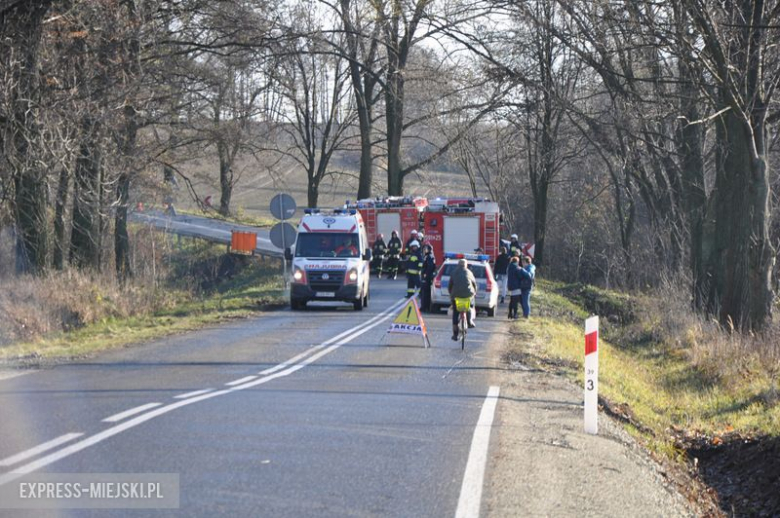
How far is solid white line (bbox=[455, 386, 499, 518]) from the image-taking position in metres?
7.07

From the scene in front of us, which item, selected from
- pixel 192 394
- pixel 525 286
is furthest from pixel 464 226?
pixel 192 394

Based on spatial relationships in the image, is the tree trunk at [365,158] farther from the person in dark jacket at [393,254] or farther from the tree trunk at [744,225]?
the tree trunk at [744,225]

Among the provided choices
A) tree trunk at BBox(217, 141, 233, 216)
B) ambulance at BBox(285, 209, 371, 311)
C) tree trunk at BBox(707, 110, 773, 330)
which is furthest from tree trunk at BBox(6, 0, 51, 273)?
tree trunk at BBox(707, 110, 773, 330)

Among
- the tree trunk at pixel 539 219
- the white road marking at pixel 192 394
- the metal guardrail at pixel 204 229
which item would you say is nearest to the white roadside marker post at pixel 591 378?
the white road marking at pixel 192 394

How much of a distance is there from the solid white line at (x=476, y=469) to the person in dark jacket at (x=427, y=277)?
13605mm

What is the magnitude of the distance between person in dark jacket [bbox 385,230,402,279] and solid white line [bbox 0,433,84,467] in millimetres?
26034

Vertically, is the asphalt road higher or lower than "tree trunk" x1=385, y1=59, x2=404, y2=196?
lower

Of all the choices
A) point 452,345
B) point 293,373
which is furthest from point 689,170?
point 293,373

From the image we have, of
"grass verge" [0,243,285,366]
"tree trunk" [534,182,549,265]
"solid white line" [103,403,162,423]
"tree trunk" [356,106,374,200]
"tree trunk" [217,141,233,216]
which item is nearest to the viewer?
"solid white line" [103,403,162,423]

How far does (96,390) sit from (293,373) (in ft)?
10.3

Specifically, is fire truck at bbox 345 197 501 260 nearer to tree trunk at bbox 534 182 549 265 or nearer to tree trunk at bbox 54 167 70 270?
tree trunk at bbox 534 182 549 265

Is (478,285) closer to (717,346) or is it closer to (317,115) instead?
(717,346)

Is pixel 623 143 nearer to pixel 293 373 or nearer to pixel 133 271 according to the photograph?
pixel 133 271

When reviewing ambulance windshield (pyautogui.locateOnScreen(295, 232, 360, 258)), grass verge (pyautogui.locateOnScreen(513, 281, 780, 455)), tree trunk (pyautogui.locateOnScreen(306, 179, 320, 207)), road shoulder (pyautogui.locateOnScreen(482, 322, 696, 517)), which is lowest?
grass verge (pyautogui.locateOnScreen(513, 281, 780, 455))
